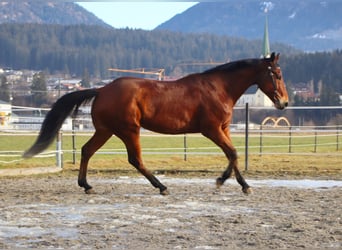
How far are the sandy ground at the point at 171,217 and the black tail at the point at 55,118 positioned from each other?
1.97 ft

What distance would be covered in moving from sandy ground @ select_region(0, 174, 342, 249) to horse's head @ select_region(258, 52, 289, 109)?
121 centimetres

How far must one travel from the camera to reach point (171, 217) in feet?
20.3

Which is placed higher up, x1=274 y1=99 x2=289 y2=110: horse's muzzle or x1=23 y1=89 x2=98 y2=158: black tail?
x1=274 y1=99 x2=289 y2=110: horse's muzzle

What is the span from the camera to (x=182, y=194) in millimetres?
8102

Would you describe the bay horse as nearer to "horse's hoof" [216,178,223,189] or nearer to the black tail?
"horse's hoof" [216,178,223,189]

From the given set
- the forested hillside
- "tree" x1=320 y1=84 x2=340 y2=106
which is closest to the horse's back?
"tree" x1=320 y1=84 x2=340 y2=106

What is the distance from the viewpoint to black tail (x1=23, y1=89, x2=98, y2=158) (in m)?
8.73

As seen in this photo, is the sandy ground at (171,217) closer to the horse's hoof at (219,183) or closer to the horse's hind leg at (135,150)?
the horse's hoof at (219,183)

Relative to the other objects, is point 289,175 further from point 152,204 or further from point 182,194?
point 152,204

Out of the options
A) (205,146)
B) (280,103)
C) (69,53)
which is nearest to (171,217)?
(280,103)

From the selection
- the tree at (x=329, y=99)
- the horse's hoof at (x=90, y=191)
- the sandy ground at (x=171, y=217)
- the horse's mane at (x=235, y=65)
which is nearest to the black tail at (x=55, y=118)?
the sandy ground at (x=171, y=217)

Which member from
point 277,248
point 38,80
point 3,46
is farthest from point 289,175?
point 3,46

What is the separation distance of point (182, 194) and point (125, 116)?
122 cm

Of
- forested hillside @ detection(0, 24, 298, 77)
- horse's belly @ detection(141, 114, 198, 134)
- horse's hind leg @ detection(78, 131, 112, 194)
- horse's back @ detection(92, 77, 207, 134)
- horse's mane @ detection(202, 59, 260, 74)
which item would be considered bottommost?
horse's hind leg @ detection(78, 131, 112, 194)
